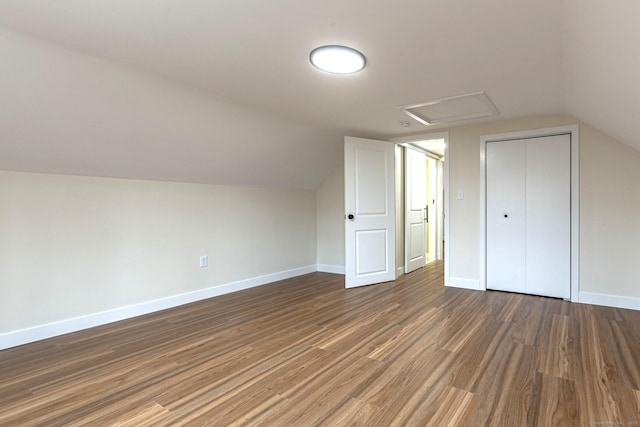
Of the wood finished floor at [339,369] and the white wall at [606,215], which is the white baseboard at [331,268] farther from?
the white wall at [606,215]

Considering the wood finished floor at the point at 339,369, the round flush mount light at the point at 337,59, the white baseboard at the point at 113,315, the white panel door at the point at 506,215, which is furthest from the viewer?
the white panel door at the point at 506,215

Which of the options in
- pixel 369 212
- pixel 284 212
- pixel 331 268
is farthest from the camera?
pixel 331 268

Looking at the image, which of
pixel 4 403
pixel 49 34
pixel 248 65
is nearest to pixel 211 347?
pixel 4 403

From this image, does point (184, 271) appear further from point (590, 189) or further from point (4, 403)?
point (590, 189)

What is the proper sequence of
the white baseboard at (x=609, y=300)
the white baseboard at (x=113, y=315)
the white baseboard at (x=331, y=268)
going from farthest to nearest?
the white baseboard at (x=331, y=268), the white baseboard at (x=609, y=300), the white baseboard at (x=113, y=315)

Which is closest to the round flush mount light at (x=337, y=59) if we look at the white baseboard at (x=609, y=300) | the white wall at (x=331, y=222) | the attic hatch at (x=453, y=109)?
the attic hatch at (x=453, y=109)

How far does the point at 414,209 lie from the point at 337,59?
3719 mm

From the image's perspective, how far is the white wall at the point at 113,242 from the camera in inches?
102

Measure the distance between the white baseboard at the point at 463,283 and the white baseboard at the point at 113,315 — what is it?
2.49 metres

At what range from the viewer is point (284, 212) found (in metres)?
4.95

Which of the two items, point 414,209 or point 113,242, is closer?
point 113,242

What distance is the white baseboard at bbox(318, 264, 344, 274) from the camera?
17.3 ft

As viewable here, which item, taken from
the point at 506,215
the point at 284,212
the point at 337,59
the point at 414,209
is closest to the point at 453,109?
the point at 506,215

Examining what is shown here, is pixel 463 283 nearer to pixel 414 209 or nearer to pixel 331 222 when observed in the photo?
pixel 414 209
